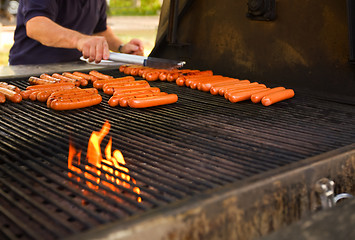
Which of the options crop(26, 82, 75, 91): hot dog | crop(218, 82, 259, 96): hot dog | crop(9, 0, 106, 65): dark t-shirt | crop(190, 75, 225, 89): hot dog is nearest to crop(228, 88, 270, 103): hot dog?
crop(218, 82, 259, 96): hot dog

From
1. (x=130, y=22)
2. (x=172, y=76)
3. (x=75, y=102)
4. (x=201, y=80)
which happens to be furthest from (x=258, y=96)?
(x=130, y=22)

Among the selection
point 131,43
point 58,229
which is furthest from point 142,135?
point 131,43

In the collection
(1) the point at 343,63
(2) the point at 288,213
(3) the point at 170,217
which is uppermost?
(1) the point at 343,63

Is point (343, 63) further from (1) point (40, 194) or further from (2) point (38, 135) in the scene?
(1) point (40, 194)

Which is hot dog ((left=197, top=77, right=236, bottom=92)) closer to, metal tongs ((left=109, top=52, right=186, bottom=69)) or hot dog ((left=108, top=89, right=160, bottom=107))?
hot dog ((left=108, top=89, right=160, bottom=107))

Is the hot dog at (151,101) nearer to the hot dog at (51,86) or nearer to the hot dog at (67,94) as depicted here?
the hot dog at (67,94)

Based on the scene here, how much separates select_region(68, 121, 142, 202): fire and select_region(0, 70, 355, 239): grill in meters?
0.04

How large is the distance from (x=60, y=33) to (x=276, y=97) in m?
2.53

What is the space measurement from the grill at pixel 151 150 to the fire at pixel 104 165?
4 cm

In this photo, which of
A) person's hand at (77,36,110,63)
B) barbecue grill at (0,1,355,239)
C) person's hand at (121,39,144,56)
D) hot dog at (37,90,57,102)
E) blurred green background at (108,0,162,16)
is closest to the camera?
barbecue grill at (0,1,355,239)

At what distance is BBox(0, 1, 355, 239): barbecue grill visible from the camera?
1.77 metres

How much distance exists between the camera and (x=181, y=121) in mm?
3250

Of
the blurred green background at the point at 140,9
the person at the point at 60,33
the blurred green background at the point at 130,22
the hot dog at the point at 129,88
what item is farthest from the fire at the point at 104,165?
the blurred green background at the point at 140,9

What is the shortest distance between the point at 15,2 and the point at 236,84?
2316cm
